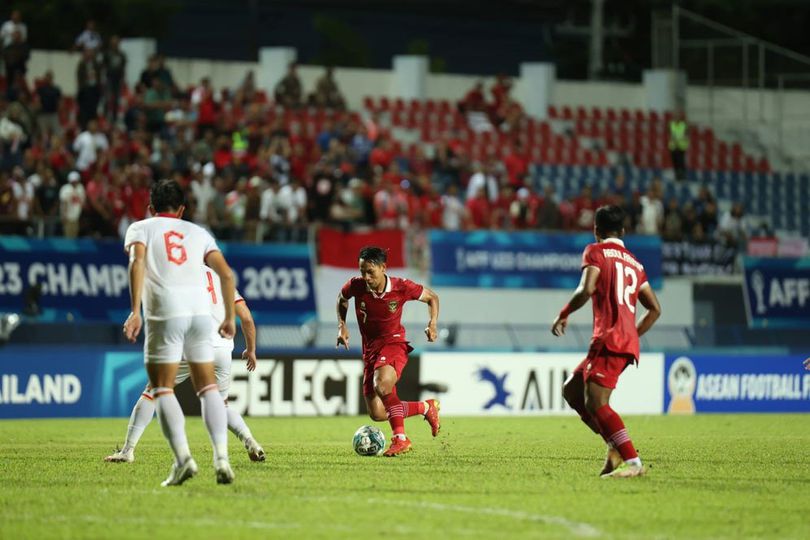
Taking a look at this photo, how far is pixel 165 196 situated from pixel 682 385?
53.9 ft

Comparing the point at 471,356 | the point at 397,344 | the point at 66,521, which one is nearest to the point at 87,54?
the point at 471,356

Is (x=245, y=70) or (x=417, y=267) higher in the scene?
(x=245, y=70)

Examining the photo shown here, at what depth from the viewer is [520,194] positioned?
3033 cm

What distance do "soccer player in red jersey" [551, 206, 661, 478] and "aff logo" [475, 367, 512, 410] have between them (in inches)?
496

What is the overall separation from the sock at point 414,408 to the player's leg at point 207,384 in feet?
13.5

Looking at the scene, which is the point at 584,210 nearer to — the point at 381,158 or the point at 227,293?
the point at 381,158

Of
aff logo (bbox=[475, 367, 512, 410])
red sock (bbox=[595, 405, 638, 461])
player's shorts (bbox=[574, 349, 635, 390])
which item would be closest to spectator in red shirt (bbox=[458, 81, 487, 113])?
aff logo (bbox=[475, 367, 512, 410])

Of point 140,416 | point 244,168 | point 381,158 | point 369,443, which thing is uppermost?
point 381,158

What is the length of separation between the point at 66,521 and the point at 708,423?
1450 centimetres

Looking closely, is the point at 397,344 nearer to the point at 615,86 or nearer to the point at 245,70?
the point at 245,70

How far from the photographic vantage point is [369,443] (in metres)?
14.8

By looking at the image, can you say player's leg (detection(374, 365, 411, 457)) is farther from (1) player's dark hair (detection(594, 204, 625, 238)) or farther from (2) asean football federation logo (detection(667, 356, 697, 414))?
(2) asean football federation logo (detection(667, 356, 697, 414))

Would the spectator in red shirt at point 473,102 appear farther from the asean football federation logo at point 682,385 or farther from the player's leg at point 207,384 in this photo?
the player's leg at point 207,384

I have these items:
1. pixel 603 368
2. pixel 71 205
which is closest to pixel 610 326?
pixel 603 368
